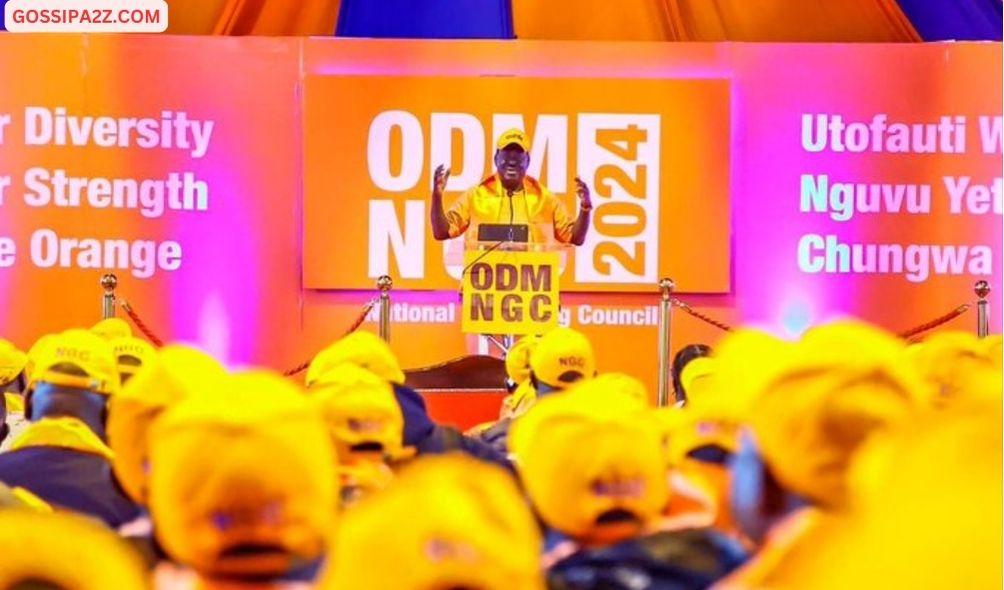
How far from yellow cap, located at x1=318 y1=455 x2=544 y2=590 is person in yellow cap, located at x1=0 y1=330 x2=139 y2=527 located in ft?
3.02

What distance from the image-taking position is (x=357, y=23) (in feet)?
26.4

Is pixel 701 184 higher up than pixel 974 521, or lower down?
higher up

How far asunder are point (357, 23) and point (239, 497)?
7.39 metres

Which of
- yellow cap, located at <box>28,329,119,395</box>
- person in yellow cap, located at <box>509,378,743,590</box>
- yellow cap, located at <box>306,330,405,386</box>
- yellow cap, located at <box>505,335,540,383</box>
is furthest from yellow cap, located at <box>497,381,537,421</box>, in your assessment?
person in yellow cap, located at <box>509,378,743,590</box>

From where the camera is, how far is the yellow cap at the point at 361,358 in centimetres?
236

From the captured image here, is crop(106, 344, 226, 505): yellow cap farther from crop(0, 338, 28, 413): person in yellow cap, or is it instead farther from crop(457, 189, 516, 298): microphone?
crop(457, 189, 516, 298): microphone

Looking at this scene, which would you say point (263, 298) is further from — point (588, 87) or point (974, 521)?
point (974, 521)

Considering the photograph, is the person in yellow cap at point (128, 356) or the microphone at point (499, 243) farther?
the microphone at point (499, 243)

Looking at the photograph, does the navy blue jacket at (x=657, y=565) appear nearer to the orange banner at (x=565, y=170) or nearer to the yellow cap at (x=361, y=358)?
the yellow cap at (x=361, y=358)

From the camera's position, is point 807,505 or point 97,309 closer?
point 807,505

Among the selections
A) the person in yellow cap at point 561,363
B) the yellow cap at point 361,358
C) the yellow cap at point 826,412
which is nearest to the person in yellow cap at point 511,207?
the person in yellow cap at point 561,363

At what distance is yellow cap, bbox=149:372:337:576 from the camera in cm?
93

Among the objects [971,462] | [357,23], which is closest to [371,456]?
[971,462]

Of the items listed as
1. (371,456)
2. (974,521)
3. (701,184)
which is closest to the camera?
(974,521)
